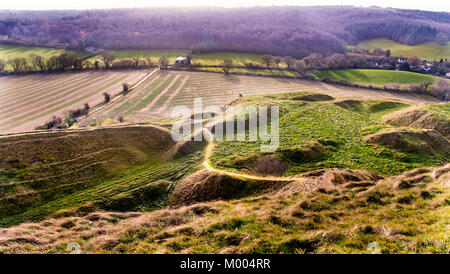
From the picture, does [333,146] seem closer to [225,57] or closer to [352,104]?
[352,104]

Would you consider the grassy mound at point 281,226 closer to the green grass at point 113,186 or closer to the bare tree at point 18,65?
the green grass at point 113,186

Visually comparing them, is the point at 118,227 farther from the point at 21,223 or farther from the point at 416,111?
the point at 416,111

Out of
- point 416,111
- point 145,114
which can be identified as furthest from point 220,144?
point 145,114

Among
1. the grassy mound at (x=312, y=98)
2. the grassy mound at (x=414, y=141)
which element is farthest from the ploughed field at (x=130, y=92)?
the grassy mound at (x=414, y=141)

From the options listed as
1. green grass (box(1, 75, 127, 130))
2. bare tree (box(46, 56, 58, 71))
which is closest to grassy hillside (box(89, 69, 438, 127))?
green grass (box(1, 75, 127, 130))

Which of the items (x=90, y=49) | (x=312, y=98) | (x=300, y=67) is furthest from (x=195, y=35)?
(x=312, y=98)

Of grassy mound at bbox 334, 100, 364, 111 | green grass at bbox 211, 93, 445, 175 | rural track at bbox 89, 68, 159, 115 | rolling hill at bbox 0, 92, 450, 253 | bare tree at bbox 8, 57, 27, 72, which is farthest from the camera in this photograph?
bare tree at bbox 8, 57, 27, 72

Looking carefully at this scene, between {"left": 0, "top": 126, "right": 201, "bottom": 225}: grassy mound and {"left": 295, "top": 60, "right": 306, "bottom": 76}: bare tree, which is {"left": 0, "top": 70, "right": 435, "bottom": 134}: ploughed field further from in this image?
{"left": 0, "top": 126, "right": 201, "bottom": 225}: grassy mound
